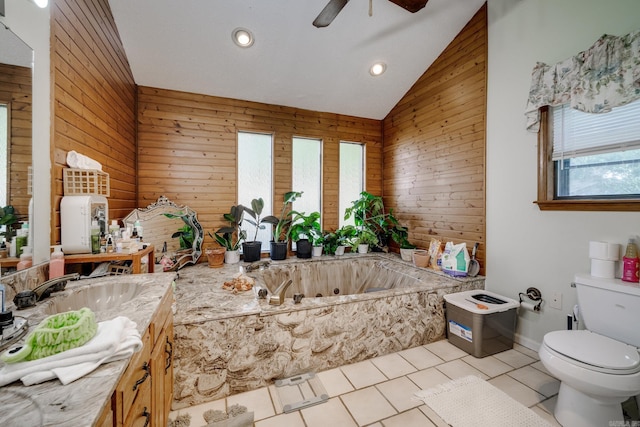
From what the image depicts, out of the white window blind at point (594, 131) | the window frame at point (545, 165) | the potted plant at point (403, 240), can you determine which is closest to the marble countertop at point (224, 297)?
the potted plant at point (403, 240)

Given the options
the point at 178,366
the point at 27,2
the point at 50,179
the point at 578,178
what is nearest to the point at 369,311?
the point at 178,366

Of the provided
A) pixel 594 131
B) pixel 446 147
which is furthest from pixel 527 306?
pixel 446 147

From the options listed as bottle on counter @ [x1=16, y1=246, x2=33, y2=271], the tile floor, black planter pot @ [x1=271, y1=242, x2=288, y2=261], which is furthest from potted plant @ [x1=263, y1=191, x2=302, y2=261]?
bottle on counter @ [x1=16, y1=246, x2=33, y2=271]

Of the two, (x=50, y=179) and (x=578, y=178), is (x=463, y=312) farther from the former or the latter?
(x=50, y=179)

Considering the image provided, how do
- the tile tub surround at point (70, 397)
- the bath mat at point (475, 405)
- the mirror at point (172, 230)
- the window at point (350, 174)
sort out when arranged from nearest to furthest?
the tile tub surround at point (70, 397) < the bath mat at point (475, 405) < the mirror at point (172, 230) < the window at point (350, 174)

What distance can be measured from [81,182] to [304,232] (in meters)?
2.32

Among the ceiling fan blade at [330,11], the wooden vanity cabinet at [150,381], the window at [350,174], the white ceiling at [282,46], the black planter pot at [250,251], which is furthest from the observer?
the window at [350,174]

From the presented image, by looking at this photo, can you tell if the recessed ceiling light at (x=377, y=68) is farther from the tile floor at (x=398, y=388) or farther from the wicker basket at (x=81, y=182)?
the tile floor at (x=398, y=388)

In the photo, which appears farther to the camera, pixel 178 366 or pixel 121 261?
pixel 121 261

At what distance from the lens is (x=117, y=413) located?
720 millimetres

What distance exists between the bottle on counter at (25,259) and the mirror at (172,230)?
1474mm

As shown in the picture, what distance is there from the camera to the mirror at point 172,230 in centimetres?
285

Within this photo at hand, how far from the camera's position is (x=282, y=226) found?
3.48m

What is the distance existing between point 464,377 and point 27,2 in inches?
136
